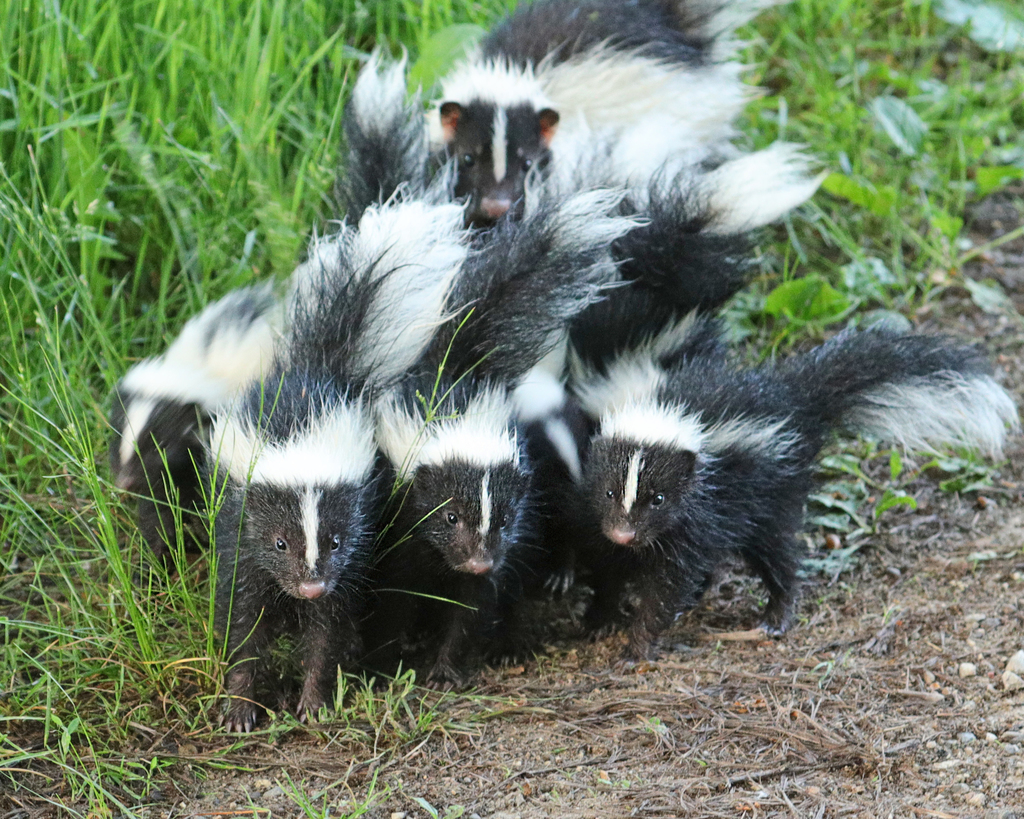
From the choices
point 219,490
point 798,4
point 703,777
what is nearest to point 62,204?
point 219,490

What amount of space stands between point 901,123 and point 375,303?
303cm

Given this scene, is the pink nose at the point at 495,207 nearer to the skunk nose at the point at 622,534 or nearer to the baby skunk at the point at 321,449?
the baby skunk at the point at 321,449

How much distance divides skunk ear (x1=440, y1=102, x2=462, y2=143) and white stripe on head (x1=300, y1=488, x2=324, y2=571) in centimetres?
191

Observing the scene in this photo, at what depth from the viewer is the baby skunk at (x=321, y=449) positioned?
120 inches

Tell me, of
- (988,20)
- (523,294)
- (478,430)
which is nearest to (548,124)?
(523,294)

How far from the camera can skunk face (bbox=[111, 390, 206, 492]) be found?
3.49 metres

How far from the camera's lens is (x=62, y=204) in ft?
13.5

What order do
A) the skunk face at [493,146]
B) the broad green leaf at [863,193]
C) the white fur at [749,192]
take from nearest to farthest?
the white fur at [749,192] < the skunk face at [493,146] < the broad green leaf at [863,193]

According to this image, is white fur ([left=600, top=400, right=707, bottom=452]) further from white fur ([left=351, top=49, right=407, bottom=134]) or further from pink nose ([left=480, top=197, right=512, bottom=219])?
white fur ([left=351, top=49, right=407, bottom=134])

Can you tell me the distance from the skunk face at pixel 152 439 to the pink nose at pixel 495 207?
121 cm

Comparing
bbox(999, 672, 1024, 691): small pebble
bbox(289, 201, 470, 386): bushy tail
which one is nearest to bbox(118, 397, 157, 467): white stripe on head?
bbox(289, 201, 470, 386): bushy tail

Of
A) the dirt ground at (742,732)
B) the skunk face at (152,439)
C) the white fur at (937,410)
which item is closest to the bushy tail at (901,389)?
the white fur at (937,410)

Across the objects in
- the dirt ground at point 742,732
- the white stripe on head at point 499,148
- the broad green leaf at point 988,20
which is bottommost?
the dirt ground at point 742,732

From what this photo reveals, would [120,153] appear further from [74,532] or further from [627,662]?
[627,662]
